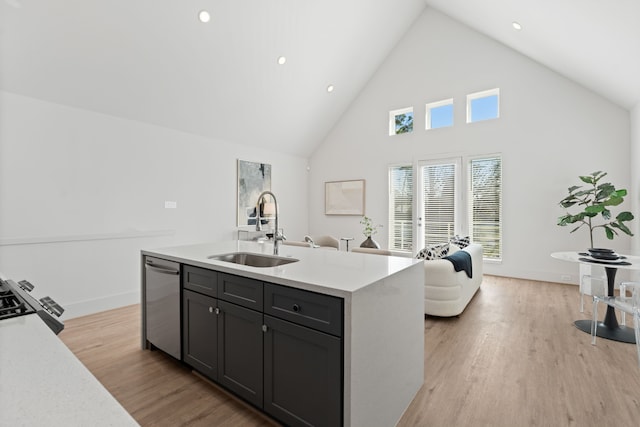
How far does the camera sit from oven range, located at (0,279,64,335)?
919 millimetres

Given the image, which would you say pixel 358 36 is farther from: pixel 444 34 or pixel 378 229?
pixel 378 229

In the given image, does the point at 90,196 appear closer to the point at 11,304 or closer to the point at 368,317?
the point at 11,304

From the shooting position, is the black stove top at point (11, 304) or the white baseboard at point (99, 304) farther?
the white baseboard at point (99, 304)

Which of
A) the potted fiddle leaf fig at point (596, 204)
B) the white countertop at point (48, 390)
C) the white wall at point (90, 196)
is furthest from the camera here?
the potted fiddle leaf fig at point (596, 204)

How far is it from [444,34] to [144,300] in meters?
6.54

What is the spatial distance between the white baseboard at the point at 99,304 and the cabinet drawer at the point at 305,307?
3.21m

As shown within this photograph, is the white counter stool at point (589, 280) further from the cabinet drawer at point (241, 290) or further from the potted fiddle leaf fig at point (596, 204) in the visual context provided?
the cabinet drawer at point (241, 290)

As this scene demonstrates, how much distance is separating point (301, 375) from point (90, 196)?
3.69 m

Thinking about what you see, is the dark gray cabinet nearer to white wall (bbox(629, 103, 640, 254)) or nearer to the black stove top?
the black stove top

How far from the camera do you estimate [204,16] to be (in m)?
3.58

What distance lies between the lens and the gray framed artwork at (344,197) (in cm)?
692

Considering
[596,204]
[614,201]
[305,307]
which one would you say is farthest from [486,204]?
[305,307]

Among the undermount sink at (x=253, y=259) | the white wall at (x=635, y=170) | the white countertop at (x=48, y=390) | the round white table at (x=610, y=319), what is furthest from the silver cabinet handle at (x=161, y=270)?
the white wall at (x=635, y=170)

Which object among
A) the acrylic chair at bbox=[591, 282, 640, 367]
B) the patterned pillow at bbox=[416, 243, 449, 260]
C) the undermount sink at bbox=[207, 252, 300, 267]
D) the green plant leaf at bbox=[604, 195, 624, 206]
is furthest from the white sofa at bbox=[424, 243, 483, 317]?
the green plant leaf at bbox=[604, 195, 624, 206]
